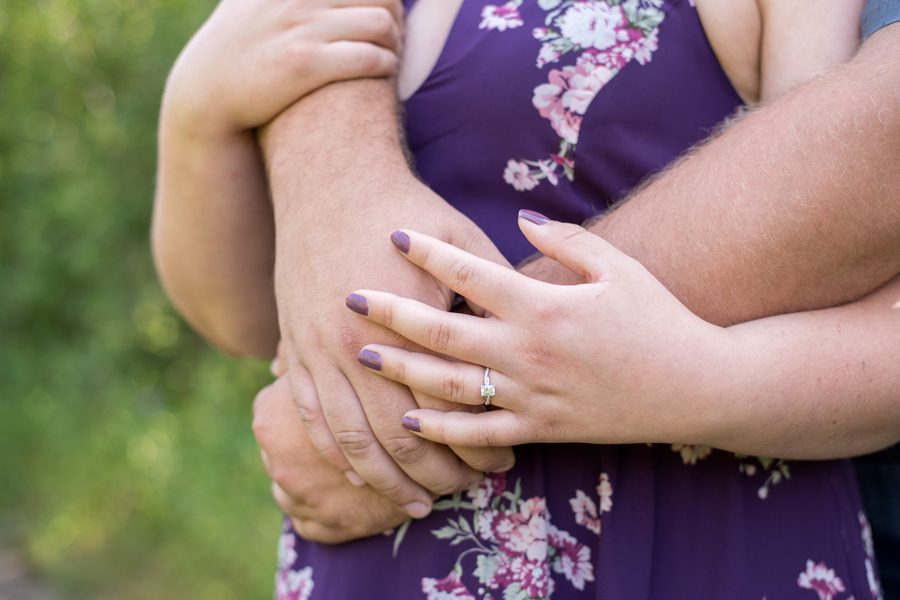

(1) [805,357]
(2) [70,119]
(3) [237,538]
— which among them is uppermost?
(1) [805,357]

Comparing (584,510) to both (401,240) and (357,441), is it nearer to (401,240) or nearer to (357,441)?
(357,441)

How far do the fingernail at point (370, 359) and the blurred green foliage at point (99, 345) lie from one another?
2483mm

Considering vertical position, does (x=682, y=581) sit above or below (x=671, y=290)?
below

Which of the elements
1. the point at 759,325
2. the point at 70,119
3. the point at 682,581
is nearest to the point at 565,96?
the point at 759,325

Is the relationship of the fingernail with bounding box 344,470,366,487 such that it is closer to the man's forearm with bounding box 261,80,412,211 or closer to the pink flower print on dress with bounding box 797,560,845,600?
the man's forearm with bounding box 261,80,412,211

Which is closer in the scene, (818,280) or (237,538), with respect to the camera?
(818,280)

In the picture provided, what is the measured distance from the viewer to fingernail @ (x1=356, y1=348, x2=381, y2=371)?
41.8 inches

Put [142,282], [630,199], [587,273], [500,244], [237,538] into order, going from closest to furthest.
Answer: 1. [587,273]
2. [630,199]
3. [500,244]
4. [237,538]
5. [142,282]

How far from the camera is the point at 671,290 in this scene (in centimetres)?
104

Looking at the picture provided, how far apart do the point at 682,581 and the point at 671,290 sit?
382mm

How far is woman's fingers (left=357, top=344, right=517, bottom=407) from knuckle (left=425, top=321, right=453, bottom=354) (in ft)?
0.09

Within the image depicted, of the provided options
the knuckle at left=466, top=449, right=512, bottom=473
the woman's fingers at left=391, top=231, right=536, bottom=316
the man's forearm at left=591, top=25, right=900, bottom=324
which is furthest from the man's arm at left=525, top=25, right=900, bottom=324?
the knuckle at left=466, top=449, right=512, bottom=473

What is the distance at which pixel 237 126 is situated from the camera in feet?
4.34

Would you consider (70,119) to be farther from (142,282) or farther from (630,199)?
(630,199)
